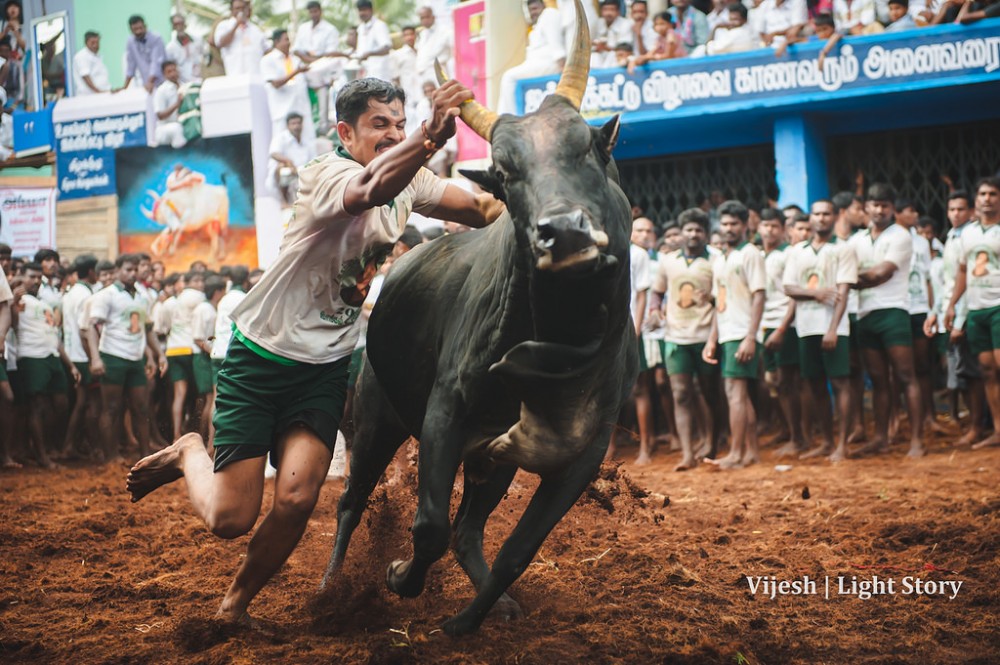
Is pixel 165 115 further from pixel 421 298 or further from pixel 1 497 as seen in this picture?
pixel 421 298

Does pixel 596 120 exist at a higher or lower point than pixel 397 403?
higher

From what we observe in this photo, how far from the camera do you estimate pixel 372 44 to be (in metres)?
17.4

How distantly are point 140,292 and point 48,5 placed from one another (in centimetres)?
1291

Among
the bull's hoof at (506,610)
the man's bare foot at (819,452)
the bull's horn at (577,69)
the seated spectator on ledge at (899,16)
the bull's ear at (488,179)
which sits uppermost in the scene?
the seated spectator on ledge at (899,16)

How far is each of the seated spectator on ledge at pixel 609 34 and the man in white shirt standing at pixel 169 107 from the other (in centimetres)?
781

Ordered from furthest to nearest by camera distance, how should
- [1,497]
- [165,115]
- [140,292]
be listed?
[165,115]
[140,292]
[1,497]

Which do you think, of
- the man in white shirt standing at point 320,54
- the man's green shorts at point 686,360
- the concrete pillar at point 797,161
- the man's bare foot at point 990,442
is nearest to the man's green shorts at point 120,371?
the man's green shorts at point 686,360

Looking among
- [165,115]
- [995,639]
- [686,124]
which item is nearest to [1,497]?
[995,639]

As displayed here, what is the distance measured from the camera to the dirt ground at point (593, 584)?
4.25 m

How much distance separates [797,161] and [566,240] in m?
10.6

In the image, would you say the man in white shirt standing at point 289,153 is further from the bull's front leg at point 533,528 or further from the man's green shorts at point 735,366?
the bull's front leg at point 533,528

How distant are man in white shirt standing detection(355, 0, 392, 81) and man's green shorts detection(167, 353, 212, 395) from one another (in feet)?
21.8

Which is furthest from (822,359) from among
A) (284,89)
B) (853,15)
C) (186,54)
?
(186,54)

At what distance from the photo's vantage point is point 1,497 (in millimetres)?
9398
